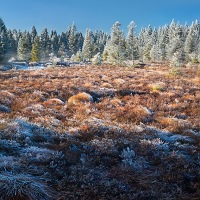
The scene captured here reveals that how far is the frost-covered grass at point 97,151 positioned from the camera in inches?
230

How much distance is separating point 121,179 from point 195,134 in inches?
209

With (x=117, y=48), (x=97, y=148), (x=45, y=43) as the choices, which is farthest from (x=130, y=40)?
(x=97, y=148)

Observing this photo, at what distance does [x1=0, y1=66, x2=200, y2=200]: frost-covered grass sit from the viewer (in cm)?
584

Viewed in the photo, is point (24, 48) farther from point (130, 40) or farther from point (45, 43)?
point (130, 40)

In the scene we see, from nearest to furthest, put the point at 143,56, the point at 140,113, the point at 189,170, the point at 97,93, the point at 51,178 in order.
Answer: the point at 51,178
the point at 189,170
the point at 140,113
the point at 97,93
the point at 143,56

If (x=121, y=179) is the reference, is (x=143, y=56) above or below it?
above

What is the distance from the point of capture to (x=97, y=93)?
1861 cm

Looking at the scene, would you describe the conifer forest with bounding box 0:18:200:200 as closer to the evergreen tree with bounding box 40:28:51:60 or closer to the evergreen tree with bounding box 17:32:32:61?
the evergreen tree with bounding box 17:32:32:61

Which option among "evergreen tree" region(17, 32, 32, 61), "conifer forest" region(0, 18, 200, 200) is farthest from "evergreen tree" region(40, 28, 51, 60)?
"conifer forest" region(0, 18, 200, 200)

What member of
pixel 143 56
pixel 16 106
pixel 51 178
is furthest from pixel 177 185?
pixel 143 56

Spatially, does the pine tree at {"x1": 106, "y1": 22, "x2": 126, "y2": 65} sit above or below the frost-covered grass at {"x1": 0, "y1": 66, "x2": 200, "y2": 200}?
above

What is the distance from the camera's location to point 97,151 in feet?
26.6

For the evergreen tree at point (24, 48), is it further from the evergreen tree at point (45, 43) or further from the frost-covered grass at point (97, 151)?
the frost-covered grass at point (97, 151)

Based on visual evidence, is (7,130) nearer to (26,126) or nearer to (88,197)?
(26,126)
